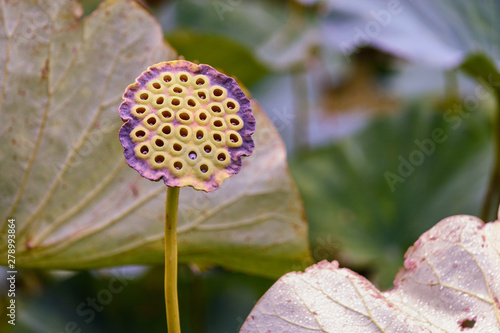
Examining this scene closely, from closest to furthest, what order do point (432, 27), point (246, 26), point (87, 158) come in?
point (87, 158), point (432, 27), point (246, 26)

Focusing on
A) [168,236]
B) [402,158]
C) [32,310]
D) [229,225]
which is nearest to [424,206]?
[402,158]

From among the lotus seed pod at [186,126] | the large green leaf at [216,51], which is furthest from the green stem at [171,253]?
the large green leaf at [216,51]

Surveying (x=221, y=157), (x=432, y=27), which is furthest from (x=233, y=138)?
(x=432, y=27)

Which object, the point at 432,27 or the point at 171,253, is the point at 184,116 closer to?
the point at 171,253

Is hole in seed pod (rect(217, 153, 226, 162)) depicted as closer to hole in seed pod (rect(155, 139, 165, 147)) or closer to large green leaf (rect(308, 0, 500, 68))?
hole in seed pod (rect(155, 139, 165, 147))

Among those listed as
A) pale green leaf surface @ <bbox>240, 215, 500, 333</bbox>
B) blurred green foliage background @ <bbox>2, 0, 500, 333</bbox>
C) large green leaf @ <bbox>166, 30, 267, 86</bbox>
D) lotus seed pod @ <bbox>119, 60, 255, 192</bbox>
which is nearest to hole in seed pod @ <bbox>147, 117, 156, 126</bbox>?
lotus seed pod @ <bbox>119, 60, 255, 192</bbox>
